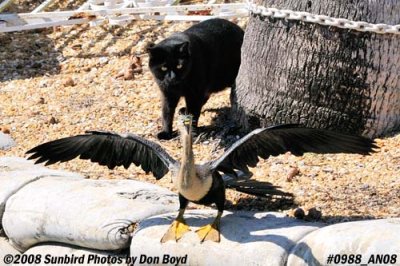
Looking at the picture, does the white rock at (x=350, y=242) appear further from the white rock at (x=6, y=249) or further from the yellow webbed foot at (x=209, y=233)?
the white rock at (x=6, y=249)

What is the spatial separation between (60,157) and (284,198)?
4.32 ft

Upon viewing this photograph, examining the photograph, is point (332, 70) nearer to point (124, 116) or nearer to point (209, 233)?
point (209, 233)

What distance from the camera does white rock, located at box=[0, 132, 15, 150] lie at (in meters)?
6.19

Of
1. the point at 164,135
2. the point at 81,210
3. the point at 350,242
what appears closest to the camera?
the point at 350,242

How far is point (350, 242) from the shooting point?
3.59 meters

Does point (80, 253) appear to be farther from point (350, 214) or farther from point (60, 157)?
point (350, 214)

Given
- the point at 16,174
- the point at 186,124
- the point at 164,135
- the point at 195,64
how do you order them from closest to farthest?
the point at 186,124
the point at 16,174
the point at 164,135
the point at 195,64

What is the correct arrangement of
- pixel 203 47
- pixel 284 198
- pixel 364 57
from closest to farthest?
pixel 284 198 < pixel 364 57 < pixel 203 47

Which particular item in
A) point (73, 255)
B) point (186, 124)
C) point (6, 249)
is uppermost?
point (186, 124)

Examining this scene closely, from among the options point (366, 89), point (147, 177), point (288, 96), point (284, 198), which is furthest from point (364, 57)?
point (147, 177)

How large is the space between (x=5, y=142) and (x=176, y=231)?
258 centimetres

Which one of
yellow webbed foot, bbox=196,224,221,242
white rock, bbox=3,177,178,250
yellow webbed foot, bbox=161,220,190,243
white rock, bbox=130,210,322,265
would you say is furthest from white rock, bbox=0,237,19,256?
yellow webbed foot, bbox=196,224,221,242

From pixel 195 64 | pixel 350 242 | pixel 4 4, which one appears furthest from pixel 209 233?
pixel 4 4

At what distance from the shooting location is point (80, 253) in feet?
14.9
